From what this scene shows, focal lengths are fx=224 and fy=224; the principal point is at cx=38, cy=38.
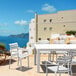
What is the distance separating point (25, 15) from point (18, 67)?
8913 centimetres

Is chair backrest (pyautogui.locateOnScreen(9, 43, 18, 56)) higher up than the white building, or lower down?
lower down

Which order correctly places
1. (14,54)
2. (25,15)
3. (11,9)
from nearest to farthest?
(14,54), (11,9), (25,15)

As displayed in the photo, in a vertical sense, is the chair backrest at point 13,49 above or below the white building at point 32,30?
below

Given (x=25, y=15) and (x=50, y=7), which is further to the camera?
(x=50, y=7)

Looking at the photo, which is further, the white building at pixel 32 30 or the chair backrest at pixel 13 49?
the white building at pixel 32 30

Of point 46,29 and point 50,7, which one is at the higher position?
point 50,7

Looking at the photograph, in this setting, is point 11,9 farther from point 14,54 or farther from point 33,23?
point 14,54

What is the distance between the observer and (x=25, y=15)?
3772 inches

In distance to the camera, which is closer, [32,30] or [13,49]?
[13,49]

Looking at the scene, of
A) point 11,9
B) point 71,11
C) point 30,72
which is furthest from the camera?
point 11,9

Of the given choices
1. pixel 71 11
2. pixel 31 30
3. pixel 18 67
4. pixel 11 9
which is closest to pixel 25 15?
pixel 11 9

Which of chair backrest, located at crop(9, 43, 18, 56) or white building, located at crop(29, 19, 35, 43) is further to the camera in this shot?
white building, located at crop(29, 19, 35, 43)

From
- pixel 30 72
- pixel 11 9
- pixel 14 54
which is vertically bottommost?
pixel 30 72

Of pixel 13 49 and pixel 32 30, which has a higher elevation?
pixel 32 30
